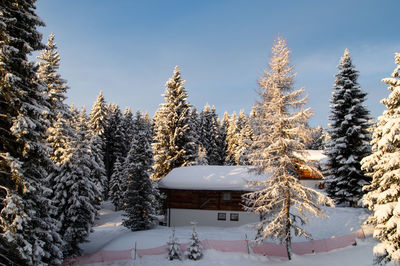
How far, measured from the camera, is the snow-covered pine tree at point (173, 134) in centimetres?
3488

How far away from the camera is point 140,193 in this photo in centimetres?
2648

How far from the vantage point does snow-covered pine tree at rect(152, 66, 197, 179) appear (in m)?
34.9

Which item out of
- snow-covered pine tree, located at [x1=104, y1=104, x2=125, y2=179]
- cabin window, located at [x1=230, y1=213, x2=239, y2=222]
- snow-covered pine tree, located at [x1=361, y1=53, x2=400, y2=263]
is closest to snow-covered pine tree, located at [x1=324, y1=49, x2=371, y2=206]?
cabin window, located at [x1=230, y1=213, x2=239, y2=222]

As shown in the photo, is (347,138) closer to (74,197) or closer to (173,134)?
(173,134)

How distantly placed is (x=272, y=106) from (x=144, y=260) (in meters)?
13.5

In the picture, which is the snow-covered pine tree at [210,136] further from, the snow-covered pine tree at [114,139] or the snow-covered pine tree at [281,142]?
the snow-covered pine tree at [281,142]

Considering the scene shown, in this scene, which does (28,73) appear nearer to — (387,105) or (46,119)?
(46,119)

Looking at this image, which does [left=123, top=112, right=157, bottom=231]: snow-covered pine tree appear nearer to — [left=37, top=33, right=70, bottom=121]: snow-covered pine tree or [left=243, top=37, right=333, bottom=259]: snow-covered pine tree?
[left=37, top=33, right=70, bottom=121]: snow-covered pine tree

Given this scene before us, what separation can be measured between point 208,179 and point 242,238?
722cm

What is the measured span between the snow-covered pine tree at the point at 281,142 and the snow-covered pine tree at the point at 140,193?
11.7 meters

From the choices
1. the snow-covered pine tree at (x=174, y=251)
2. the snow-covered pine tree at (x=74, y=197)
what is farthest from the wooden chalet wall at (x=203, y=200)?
the snow-covered pine tree at (x=174, y=251)

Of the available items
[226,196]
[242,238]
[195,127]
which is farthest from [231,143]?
[242,238]

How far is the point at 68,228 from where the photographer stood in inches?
837

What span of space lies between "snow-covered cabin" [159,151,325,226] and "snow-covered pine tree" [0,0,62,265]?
1673 centimetres
